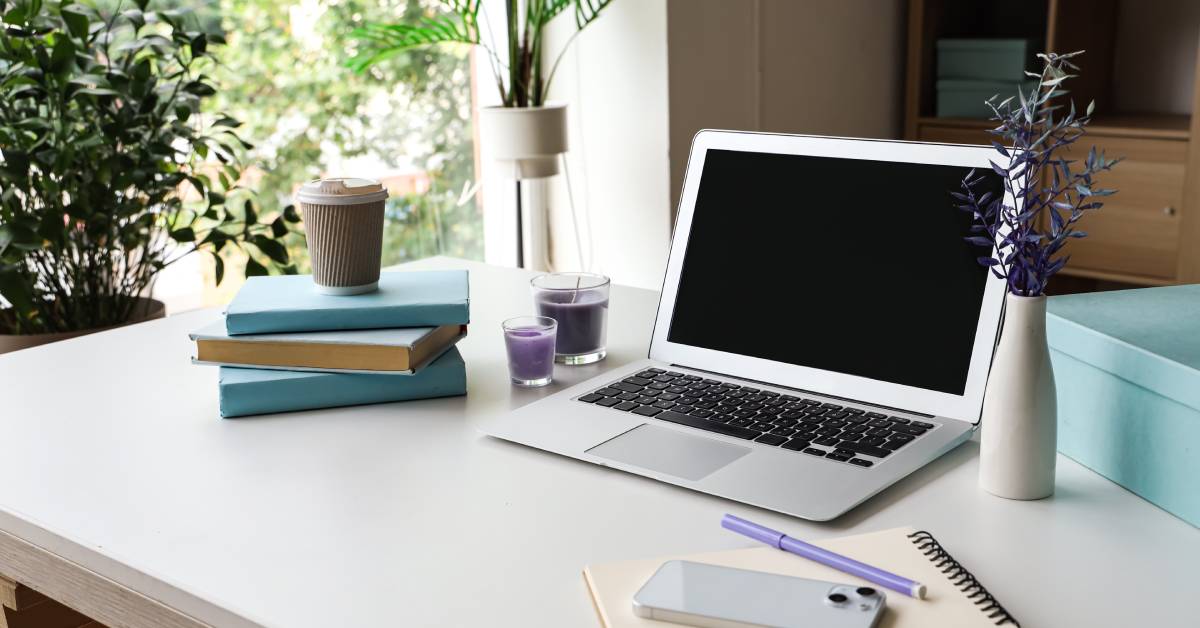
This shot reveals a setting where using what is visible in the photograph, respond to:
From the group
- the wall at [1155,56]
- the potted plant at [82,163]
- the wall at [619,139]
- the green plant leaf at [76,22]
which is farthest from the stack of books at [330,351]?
the wall at [1155,56]

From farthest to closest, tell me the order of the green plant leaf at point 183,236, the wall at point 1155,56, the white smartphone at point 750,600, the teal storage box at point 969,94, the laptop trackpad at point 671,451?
1. the teal storage box at point 969,94
2. the wall at point 1155,56
3. the green plant leaf at point 183,236
4. the laptop trackpad at point 671,451
5. the white smartphone at point 750,600

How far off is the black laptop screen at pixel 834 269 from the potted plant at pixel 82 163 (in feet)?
3.81

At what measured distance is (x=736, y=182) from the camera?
1.19 metres

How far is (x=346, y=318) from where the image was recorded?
1.14 m

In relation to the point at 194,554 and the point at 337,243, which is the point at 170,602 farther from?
the point at 337,243

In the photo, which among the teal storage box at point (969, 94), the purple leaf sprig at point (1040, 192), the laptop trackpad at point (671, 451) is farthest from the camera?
the teal storage box at point (969, 94)

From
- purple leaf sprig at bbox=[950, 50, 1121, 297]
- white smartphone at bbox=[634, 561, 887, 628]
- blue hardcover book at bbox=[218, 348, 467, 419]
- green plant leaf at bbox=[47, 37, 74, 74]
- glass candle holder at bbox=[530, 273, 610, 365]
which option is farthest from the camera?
green plant leaf at bbox=[47, 37, 74, 74]

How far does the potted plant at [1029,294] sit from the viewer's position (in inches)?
31.8

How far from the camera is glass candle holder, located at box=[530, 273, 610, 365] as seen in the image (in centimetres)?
125

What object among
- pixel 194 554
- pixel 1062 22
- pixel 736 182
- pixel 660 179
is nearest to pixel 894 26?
pixel 1062 22

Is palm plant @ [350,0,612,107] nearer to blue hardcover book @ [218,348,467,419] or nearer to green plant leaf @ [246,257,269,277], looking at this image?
green plant leaf @ [246,257,269,277]

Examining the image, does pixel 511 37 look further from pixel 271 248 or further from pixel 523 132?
pixel 271 248

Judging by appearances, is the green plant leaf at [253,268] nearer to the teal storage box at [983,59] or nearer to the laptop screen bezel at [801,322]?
the laptop screen bezel at [801,322]

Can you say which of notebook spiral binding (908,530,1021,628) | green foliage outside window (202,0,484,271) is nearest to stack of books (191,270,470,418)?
notebook spiral binding (908,530,1021,628)
